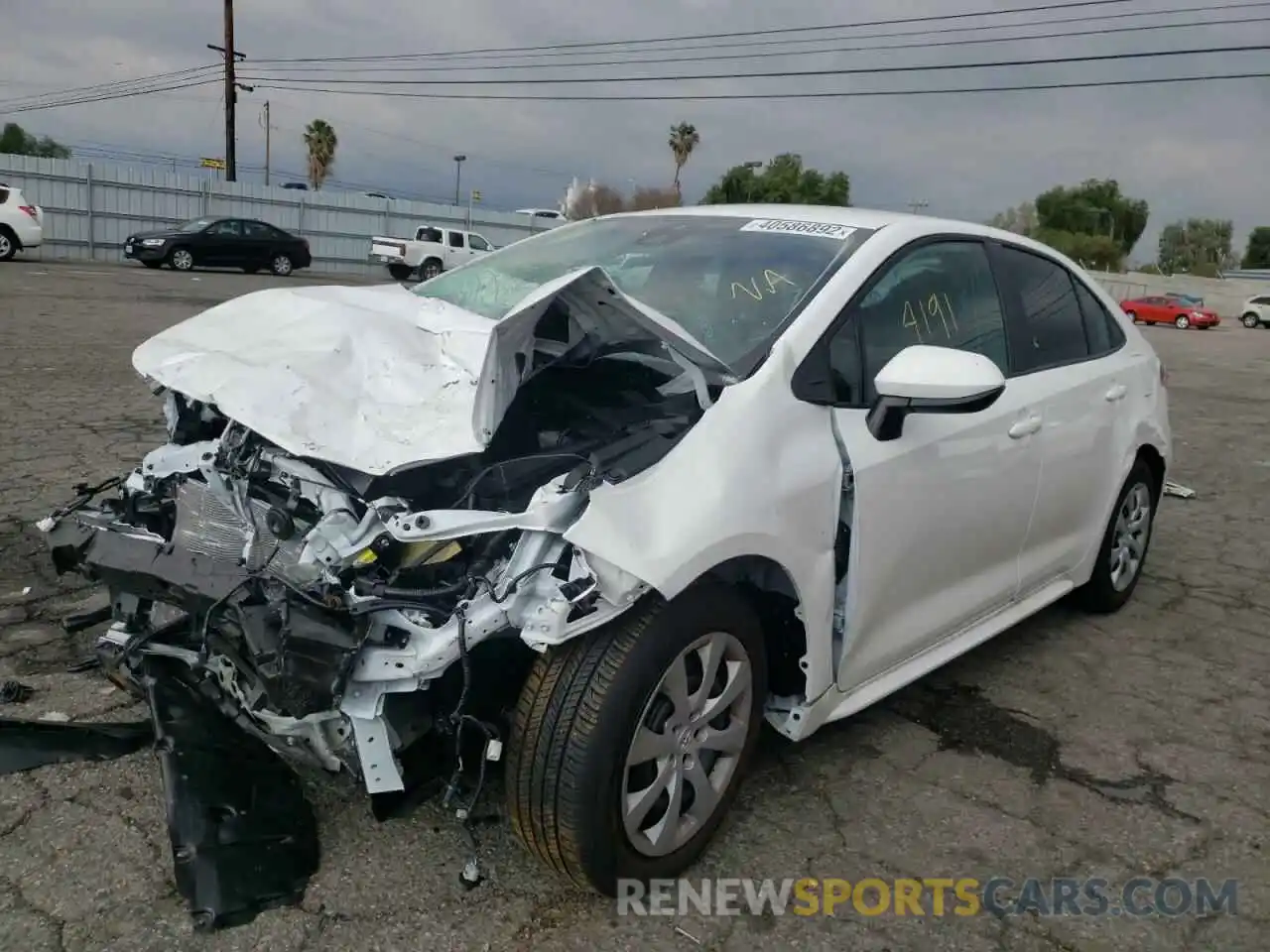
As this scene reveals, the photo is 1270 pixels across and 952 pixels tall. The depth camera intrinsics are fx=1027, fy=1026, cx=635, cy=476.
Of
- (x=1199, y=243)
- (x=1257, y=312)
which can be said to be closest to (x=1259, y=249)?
(x=1199, y=243)

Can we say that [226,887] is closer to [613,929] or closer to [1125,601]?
[613,929]

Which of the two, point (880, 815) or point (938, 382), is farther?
point (880, 815)

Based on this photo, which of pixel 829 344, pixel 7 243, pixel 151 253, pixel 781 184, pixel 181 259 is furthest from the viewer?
pixel 781 184

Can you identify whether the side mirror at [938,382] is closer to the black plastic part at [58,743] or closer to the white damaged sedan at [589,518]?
the white damaged sedan at [589,518]

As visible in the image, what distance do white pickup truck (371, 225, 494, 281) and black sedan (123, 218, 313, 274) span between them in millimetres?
2393

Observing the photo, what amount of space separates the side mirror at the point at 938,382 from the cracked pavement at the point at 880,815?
3.83 feet

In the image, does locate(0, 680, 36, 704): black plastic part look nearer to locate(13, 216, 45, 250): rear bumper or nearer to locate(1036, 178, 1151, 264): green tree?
locate(13, 216, 45, 250): rear bumper

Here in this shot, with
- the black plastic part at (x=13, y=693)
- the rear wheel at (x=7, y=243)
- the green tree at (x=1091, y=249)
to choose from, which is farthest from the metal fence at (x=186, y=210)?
the green tree at (x=1091, y=249)

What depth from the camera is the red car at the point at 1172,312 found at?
39625mm

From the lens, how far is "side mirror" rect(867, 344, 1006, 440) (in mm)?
2588

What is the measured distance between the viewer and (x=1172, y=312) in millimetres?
40281

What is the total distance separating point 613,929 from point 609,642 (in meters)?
0.69

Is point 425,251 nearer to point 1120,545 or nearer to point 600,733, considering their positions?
point 1120,545

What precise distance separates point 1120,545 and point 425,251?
2510 centimetres
